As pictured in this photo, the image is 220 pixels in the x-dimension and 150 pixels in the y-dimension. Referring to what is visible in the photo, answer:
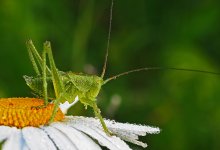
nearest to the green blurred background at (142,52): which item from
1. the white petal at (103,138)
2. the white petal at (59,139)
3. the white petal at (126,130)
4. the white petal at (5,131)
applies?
the white petal at (126,130)

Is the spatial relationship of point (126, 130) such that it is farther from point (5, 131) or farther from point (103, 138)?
point (5, 131)

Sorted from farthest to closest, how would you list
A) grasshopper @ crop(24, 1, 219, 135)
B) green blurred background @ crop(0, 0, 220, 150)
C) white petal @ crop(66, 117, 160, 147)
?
1. green blurred background @ crop(0, 0, 220, 150)
2. white petal @ crop(66, 117, 160, 147)
3. grasshopper @ crop(24, 1, 219, 135)

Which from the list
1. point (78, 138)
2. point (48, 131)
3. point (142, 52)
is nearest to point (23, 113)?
point (48, 131)

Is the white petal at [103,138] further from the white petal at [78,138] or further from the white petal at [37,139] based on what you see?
the white petal at [37,139]

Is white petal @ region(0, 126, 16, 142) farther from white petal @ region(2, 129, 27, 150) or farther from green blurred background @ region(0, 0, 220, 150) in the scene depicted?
green blurred background @ region(0, 0, 220, 150)

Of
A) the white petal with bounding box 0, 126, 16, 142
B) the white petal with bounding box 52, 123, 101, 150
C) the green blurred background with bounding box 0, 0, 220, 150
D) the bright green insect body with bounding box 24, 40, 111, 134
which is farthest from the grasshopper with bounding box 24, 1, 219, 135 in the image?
the green blurred background with bounding box 0, 0, 220, 150

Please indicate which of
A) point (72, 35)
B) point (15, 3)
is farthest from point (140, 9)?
point (15, 3)
